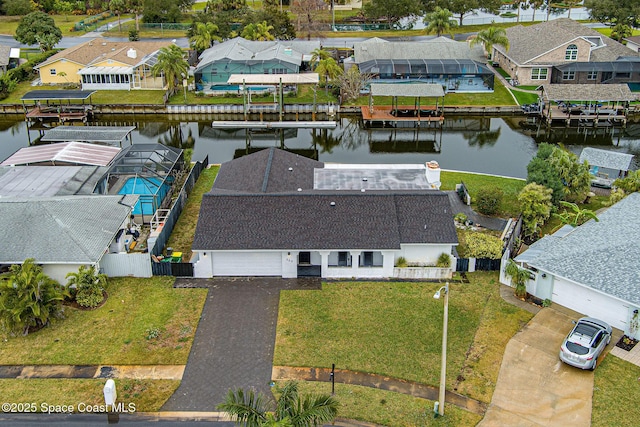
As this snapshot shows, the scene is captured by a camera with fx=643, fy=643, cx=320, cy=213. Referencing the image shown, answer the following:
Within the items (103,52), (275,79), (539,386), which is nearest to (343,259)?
(539,386)

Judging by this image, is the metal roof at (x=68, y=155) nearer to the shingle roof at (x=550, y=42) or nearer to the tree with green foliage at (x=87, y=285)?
the tree with green foliage at (x=87, y=285)

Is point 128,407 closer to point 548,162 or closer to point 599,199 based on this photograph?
point 548,162

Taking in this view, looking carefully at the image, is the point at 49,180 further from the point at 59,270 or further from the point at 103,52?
the point at 103,52

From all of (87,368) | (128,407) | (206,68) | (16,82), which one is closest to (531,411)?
(128,407)

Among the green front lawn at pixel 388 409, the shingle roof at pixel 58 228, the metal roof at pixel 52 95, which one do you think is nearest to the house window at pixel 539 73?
the metal roof at pixel 52 95

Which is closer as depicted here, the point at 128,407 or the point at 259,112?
the point at 128,407

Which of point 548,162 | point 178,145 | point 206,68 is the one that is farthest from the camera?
point 206,68
